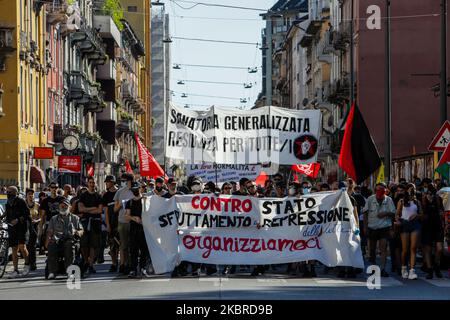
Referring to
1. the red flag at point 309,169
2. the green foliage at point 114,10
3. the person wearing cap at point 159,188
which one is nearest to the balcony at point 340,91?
the green foliage at point 114,10

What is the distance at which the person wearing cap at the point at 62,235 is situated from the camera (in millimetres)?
22250

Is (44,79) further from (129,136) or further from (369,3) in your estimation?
(129,136)

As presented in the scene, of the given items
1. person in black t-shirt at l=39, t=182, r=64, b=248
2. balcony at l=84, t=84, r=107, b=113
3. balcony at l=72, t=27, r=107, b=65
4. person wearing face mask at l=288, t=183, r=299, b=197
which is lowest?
person in black t-shirt at l=39, t=182, r=64, b=248

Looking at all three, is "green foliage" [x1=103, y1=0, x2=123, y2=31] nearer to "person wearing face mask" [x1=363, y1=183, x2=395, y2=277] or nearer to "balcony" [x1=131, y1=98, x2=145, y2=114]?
"balcony" [x1=131, y1=98, x2=145, y2=114]

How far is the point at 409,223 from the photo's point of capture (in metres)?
22.6

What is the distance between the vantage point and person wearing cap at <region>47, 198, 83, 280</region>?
22.2 metres

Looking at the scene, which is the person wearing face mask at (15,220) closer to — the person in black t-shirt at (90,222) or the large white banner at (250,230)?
the person in black t-shirt at (90,222)

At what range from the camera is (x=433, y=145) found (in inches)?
1149

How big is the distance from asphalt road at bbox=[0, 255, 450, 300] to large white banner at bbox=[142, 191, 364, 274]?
408mm

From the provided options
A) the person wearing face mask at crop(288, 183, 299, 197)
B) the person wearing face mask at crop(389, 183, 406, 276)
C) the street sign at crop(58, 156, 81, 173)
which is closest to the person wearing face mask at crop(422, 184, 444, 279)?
the person wearing face mask at crop(389, 183, 406, 276)

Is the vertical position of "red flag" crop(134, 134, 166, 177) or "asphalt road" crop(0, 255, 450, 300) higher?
"red flag" crop(134, 134, 166, 177)

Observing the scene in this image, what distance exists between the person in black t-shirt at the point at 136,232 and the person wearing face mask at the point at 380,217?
419 cm

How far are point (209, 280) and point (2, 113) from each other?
25205 millimetres

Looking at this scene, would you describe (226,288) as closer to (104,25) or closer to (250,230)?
(250,230)
